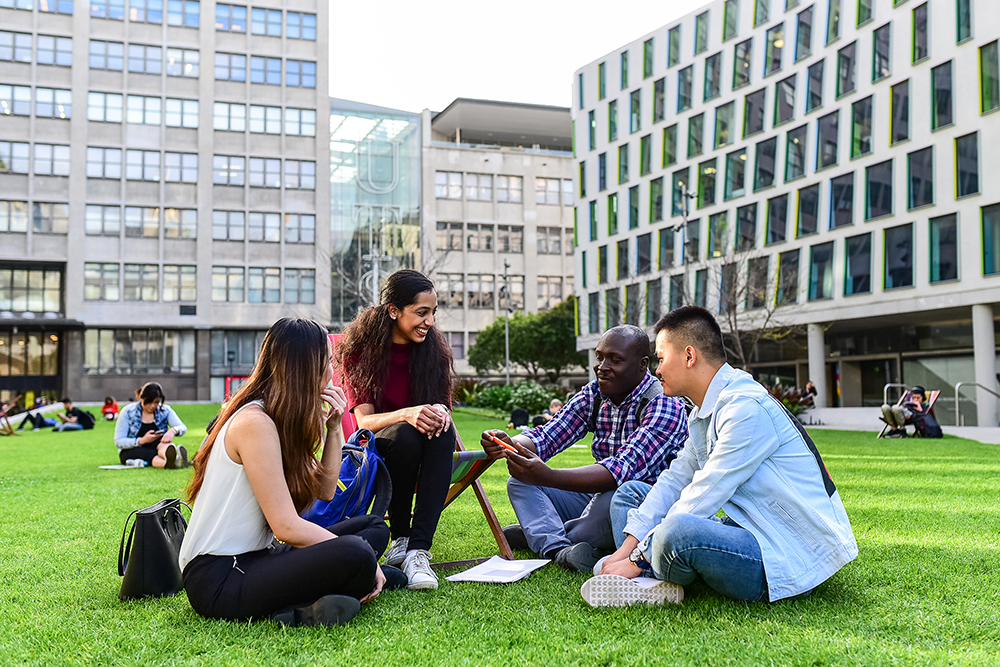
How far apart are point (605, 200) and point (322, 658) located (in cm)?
4837

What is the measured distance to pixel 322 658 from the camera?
3.10m

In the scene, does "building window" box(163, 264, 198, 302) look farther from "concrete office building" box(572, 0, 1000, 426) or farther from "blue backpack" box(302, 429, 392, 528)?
"blue backpack" box(302, 429, 392, 528)

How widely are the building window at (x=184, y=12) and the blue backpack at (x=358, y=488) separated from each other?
5920cm

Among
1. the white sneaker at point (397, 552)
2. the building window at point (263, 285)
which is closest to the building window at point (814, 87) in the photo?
the white sneaker at point (397, 552)

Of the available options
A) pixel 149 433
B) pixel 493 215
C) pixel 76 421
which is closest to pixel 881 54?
A: pixel 149 433

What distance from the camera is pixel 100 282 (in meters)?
53.9

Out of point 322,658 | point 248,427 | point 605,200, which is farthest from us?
point 605,200

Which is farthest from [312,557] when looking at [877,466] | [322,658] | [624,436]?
[877,466]

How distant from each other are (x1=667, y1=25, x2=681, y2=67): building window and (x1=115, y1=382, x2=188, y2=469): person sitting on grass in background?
39155 mm

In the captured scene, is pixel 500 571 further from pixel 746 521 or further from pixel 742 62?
pixel 742 62

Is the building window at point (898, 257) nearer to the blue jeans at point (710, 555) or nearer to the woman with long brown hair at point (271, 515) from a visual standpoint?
the blue jeans at point (710, 555)

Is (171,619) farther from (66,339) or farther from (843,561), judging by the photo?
(66,339)

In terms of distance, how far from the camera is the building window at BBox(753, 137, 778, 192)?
38.4 meters

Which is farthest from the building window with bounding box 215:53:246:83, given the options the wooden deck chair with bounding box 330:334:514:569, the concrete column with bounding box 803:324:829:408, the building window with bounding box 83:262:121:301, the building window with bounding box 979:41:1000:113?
the wooden deck chair with bounding box 330:334:514:569
